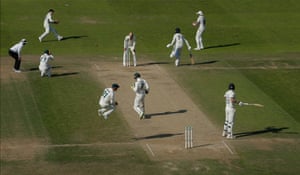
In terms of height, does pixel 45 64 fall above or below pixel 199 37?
below

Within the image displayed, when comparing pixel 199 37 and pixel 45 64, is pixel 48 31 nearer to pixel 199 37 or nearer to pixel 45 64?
pixel 45 64

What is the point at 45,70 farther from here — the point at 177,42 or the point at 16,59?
the point at 177,42

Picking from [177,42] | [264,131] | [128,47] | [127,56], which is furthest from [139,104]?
[127,56]

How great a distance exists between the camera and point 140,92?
37.8m

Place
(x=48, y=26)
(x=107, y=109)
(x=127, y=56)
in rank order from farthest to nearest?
(x=48, y=26) < (x=127, y=56) < (x=107, y=109)

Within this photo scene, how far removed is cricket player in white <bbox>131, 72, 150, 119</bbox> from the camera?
123ft

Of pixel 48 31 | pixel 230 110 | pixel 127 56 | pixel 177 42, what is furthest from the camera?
pixel 48 31

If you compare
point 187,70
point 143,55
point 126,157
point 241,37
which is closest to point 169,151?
point 126,157

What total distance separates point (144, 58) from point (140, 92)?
12.1 metres

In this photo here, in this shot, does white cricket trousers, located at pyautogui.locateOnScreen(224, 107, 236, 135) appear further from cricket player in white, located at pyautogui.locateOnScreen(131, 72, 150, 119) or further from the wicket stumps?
cricket player in white, located at pyautogui.locateOnScreen(131, 72, 150, 119)

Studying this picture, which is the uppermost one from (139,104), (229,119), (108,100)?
(108,100)

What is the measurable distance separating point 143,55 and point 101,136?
15012 millimetres

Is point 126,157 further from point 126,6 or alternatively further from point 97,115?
point 126,6

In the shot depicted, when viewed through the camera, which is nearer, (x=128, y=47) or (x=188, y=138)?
(x=188, y=138)
